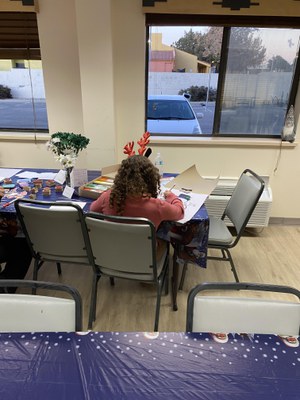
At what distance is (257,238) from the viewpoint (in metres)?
3.07

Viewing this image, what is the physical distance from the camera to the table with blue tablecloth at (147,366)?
78 cm

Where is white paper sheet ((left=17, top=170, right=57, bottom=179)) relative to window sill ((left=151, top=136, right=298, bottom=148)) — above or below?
below

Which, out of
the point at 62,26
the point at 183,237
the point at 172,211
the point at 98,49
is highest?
the point at 62,26

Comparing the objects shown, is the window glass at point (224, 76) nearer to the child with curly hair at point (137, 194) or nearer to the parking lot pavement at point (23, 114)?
the parking lot pavement at point (23, 114)

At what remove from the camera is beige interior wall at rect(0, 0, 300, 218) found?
2674 mm

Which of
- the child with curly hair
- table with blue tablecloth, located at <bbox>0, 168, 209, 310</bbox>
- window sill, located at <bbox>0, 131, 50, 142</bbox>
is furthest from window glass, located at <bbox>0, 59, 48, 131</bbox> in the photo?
the child with curly hair

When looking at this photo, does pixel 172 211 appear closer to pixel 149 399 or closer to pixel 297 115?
pixel 149 399

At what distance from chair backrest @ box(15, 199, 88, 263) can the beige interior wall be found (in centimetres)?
138

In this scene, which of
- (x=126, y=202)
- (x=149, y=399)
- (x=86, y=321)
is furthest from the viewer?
(x=86, y=321)

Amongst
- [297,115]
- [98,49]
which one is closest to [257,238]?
[297,115]

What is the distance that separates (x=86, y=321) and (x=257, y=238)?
1942 mm

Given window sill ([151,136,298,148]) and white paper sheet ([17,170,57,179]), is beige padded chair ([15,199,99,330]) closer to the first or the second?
white paper sheet ([17,170,57,179])

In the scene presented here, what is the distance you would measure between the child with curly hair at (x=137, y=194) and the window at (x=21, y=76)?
2072 mm

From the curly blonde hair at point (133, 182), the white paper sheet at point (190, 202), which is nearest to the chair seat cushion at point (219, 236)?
the white paper sheet at point (190, 202)
